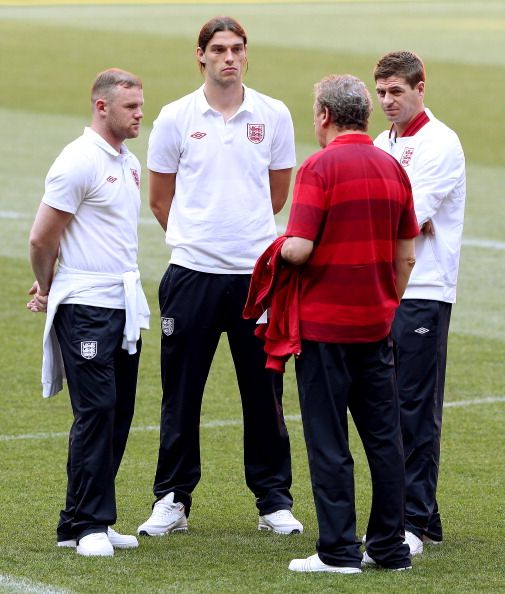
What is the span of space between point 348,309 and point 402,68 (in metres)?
1.20

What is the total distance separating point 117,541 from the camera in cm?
632

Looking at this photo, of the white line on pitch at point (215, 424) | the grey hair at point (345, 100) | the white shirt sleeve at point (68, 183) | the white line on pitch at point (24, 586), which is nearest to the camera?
the white line on pitch at point (24, 586)

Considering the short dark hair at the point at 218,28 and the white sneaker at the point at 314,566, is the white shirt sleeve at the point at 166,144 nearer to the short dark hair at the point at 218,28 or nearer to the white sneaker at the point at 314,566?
the short dark hair at the point at 218,28

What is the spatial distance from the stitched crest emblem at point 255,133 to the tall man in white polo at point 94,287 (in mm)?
695

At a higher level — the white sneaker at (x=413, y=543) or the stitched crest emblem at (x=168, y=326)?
the stitched crest emblem at (x=168, y=326)

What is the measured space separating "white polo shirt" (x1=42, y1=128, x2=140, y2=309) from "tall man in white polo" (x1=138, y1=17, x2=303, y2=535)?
1.69ft

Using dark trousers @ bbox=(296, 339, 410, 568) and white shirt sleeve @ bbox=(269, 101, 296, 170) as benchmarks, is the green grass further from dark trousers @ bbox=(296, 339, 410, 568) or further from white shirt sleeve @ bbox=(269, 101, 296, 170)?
white shirt sleeve @ bbox=(269, 101, 296, 170)

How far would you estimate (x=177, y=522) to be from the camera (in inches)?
265

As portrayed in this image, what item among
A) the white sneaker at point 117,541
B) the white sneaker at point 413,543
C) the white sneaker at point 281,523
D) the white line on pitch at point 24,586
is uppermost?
the white sneaker at point 413,543

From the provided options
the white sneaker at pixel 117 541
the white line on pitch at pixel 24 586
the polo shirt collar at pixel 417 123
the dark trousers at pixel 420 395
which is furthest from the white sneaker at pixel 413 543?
the polo shirt collar at pixel 417 123

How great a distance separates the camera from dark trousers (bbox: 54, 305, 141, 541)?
242 inches

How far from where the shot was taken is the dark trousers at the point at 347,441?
5766 millimetres

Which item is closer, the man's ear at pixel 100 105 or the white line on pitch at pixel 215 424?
the man's ear at pixel 100 105

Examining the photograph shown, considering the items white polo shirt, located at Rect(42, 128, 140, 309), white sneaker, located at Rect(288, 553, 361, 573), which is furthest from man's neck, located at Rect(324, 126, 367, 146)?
white sneaker, located at Rect(288, 553, 361, 573)
